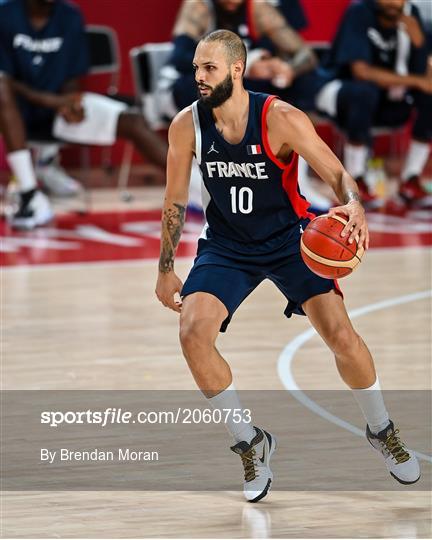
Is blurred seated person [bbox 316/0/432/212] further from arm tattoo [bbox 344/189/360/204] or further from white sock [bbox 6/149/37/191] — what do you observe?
arm tattoo [bbox 344/189/360/204]

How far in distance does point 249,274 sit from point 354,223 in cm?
54

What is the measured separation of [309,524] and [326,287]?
86 centimetres

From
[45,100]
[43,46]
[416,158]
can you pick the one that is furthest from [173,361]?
[416,158]

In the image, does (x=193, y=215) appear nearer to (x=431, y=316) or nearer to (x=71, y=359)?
(x=431, y=316)

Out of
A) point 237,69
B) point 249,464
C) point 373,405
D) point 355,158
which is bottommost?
point 355,158

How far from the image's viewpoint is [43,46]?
11.3 meters

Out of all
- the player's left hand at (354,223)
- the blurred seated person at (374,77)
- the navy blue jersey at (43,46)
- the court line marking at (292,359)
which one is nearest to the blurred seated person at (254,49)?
the blurred seated person at (374,77)

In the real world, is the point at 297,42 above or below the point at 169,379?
below

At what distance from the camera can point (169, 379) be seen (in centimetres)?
654

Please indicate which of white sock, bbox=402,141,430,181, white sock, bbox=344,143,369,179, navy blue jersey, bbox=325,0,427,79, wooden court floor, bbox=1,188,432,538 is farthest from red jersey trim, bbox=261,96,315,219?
white sock, bbox=402,141,430,181

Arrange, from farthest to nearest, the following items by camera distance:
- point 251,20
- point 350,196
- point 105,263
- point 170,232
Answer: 1. point 251,20
2. point 105,263
3. point 170,232
4. point 350,196

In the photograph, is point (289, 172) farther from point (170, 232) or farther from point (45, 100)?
point (45, 100)

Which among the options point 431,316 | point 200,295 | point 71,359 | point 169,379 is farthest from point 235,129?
point 431,316

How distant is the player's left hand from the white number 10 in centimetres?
39
